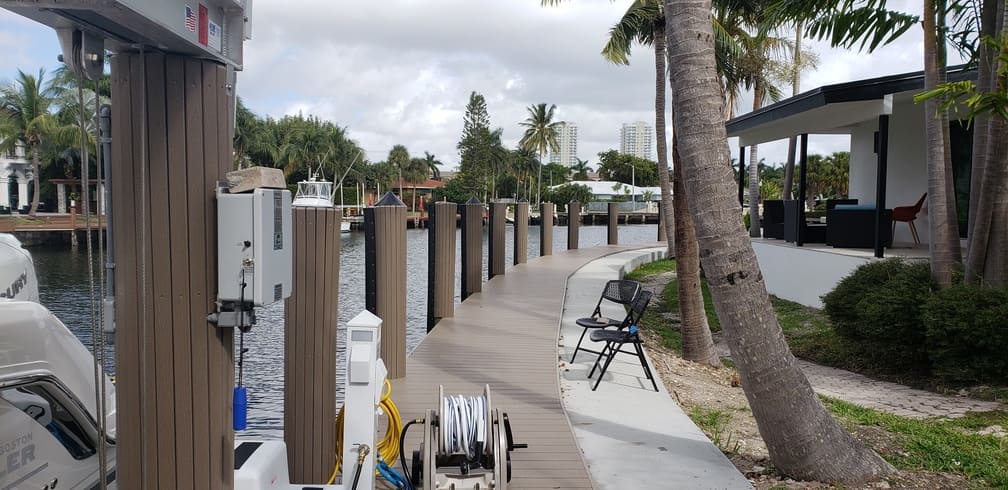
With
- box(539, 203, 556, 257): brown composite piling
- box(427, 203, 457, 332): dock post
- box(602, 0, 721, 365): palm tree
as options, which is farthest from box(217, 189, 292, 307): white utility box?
box(539, 203, 556, 257): brown composite piling

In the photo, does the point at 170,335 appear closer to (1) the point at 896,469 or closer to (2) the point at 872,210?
(1) the point at 896,469

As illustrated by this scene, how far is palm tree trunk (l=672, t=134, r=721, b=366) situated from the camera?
9.07 meters

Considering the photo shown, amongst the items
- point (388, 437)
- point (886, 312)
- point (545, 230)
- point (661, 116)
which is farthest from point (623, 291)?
point (661, 116)

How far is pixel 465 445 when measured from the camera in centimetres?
427

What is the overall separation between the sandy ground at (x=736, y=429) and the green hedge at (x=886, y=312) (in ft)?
4.92

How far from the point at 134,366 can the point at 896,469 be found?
14.9 ft

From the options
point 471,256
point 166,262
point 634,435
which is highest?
point 166,262

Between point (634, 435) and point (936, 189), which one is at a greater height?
point (936, 189)

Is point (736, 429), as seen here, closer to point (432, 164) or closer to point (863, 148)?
point (863, 148)

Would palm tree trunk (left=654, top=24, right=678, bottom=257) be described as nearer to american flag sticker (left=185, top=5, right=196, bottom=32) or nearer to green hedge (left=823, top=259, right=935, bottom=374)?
green hedge (left=823, top=259, right=935, bottom=374)

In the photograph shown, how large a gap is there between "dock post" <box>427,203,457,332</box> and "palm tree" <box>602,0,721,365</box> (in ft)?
10.6

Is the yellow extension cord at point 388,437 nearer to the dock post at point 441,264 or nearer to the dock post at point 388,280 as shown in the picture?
the dock post at point 388,280

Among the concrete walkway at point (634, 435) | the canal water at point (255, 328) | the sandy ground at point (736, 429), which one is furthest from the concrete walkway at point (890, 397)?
the canal water at point (255, 328)

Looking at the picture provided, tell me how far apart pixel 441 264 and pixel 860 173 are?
10.6m
